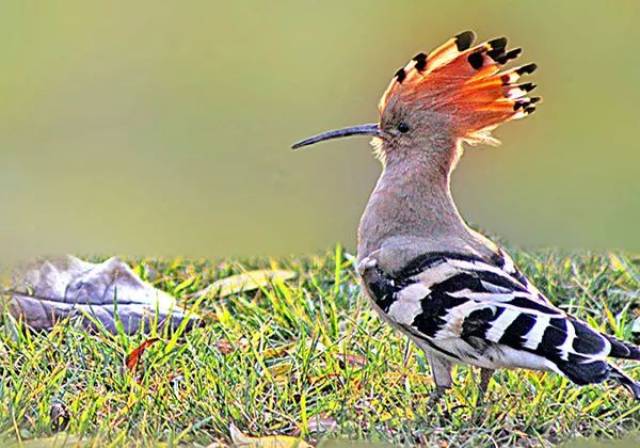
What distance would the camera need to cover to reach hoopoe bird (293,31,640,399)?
2.86m

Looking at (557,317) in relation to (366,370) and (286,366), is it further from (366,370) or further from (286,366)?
(286,366)

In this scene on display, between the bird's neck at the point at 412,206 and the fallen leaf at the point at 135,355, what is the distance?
0.56 metres

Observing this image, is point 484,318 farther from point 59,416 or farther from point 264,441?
point 59,416

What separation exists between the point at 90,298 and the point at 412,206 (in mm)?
959

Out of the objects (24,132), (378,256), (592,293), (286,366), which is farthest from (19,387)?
(24,132)

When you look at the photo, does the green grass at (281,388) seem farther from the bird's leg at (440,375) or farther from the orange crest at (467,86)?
the orange crest at (467,86)

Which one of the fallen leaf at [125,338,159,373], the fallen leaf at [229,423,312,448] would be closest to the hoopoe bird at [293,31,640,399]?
the fallen leaf at [229,423,312,448]

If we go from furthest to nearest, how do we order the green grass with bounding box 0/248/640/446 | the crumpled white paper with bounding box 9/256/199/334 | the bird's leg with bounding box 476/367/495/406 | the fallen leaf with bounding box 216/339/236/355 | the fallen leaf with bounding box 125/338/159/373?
1. the crumpled white paper with bounding box 9/256/199/334
2. the fallen leaf with bounding box 216/339/236/355
3. the fallen leaf with bounding box 125/338/159/373
4. the bird's leg with bounding box 476/367/495/406
5. the green grass with bounding box 0/248/640/446

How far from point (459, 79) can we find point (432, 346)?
70 centimetres

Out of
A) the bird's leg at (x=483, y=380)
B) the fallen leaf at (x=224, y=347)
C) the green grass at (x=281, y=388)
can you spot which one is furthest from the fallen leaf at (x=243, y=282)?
the bird's leg at (x=483, y=380)

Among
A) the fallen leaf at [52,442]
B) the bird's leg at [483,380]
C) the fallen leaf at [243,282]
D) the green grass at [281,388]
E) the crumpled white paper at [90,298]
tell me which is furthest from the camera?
the fallen leaf at [243,282]

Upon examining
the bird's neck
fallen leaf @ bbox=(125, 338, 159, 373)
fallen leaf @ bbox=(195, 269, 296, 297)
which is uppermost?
the bird's neck

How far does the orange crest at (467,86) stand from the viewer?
330 centimetres

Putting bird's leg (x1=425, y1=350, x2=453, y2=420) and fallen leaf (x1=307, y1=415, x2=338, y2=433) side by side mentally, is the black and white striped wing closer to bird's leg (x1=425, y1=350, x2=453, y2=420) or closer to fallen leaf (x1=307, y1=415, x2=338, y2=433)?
bird's leg (x1=425, y1=350, x2=453, y2=420)
